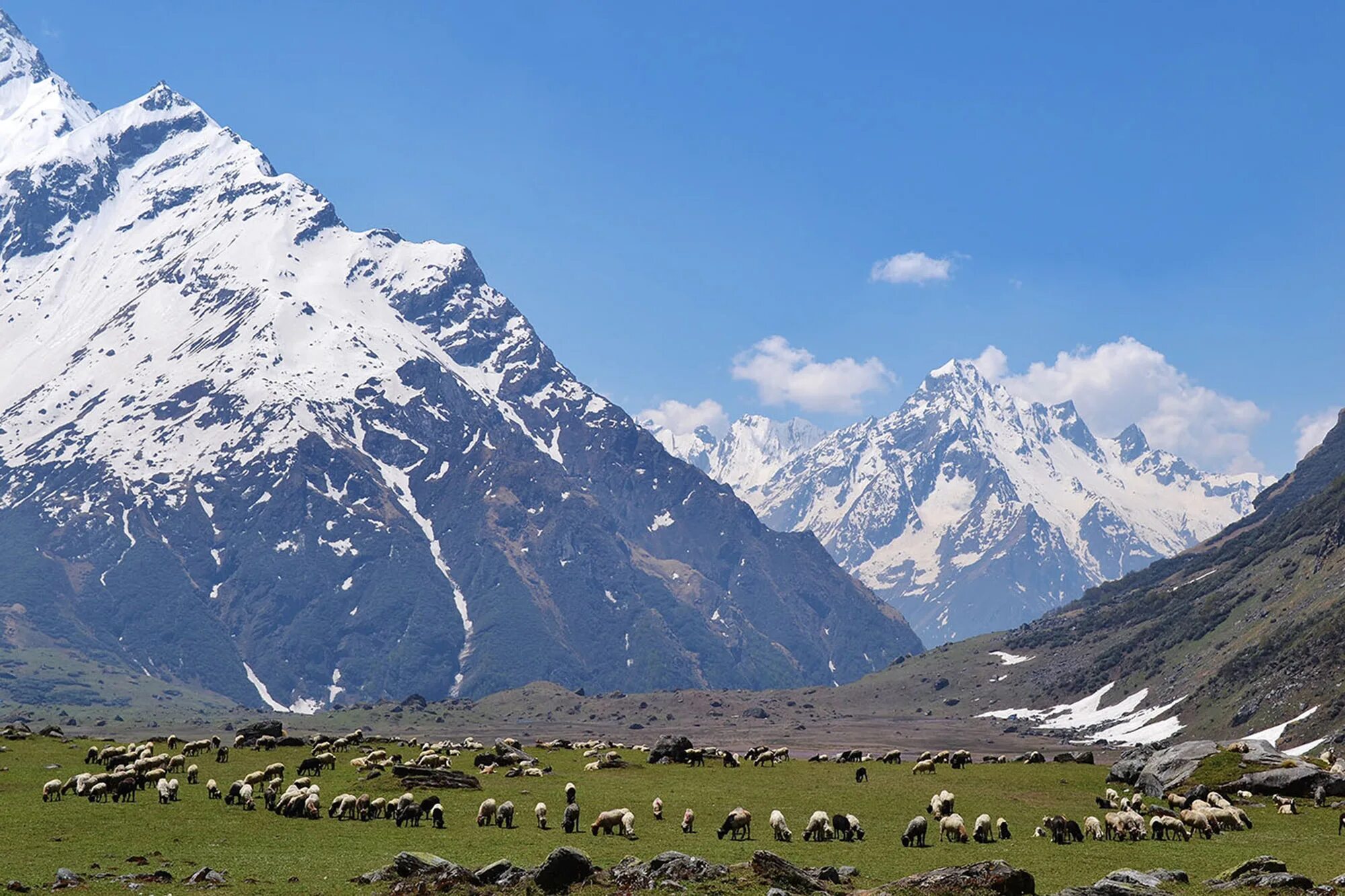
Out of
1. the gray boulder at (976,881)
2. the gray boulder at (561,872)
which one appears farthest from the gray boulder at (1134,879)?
the gray boulder at (561,872)

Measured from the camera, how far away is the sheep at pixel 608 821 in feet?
194

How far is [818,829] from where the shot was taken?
5884cm

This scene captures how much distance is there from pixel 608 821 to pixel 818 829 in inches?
415

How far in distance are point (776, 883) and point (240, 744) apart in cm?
7231

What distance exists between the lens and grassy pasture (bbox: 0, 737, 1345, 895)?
4894 centimetres

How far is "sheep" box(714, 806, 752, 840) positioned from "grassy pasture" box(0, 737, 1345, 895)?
838mm

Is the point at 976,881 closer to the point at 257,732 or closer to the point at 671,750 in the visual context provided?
the point at 671,750

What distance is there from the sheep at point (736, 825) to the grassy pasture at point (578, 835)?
0.84 metres

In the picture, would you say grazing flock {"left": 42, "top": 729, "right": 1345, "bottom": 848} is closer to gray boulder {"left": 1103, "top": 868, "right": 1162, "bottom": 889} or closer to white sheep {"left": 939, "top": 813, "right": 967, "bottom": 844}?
white sheep {"left": 939, "top": 813, "right": 967, "bottom": 844}

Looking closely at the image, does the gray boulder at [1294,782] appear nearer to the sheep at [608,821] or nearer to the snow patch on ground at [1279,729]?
the sheep at [608,821]

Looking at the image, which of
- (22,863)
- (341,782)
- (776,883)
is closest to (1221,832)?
(776,883)

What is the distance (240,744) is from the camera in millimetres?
101250

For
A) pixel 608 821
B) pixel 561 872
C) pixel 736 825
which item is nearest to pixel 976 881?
pixel 561 872

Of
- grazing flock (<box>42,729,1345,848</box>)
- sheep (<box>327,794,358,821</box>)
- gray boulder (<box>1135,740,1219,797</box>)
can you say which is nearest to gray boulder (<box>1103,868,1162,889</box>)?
grazing flock (<box>42,729,1345,848</box>)
